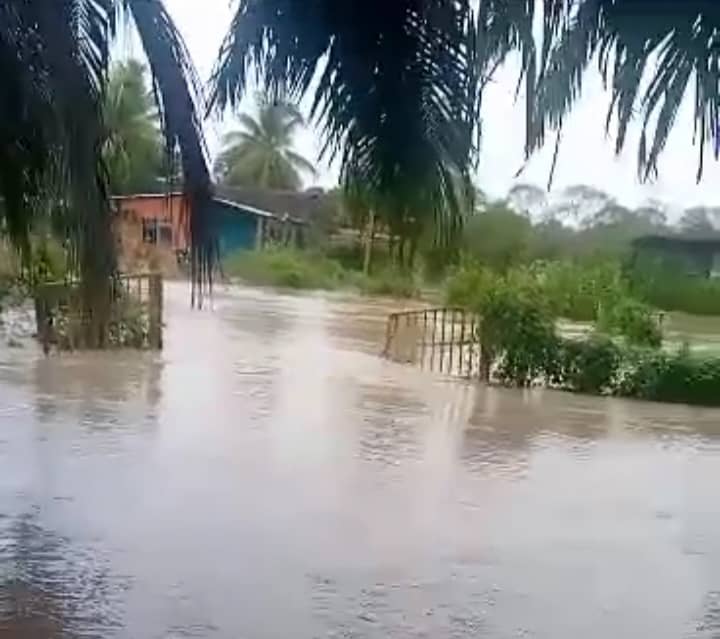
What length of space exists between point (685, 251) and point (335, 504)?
169cm

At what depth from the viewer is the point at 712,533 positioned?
17.4ft

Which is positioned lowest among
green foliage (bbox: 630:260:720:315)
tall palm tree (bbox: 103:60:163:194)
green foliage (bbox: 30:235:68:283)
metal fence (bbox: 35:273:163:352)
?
metal fence (bbox: 35:273:163:352)

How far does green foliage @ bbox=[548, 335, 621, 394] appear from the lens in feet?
31.7

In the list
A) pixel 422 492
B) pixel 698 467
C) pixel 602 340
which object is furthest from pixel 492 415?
pixel 422 492

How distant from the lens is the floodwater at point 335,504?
3.95 metres

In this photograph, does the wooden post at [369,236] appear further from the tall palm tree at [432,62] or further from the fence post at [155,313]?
the fence post at [155,313]

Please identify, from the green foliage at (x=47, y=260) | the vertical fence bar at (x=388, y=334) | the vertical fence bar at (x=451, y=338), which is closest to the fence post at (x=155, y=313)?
the vertical fence bar at (x=388, y=334)

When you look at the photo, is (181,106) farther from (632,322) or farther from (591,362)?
(591,362)

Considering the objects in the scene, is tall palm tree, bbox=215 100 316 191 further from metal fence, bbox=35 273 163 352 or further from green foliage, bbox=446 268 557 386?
green foliage, bbox=446 268 557 386

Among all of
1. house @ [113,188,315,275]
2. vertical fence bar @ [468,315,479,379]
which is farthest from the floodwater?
vertical fence bar @ [468,315,479,379]

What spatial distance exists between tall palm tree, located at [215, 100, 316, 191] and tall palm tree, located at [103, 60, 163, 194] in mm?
143

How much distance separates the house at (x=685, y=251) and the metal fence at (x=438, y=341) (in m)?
3.12

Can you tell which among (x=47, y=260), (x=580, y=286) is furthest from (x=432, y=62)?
(x=580, y=286)

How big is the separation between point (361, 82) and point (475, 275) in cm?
525
